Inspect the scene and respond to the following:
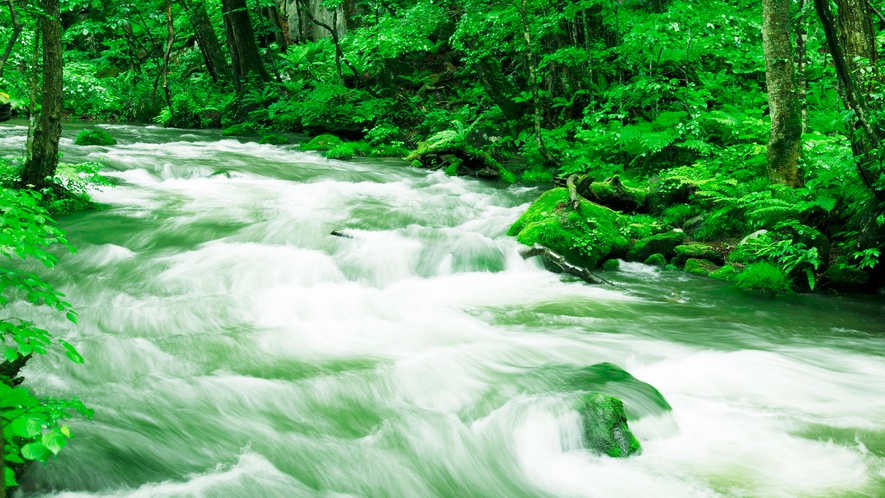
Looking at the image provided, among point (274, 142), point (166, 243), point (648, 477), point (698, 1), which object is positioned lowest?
point (648, 477)

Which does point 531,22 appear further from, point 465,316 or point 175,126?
point 175,126

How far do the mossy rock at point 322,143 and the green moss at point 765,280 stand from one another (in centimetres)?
1072

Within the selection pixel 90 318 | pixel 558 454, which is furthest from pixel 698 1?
pixel 90 318

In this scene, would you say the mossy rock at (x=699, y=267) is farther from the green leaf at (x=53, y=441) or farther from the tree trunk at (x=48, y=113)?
the tree trunk at (x=48, y=113)

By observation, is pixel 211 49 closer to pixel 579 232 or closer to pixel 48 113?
pixel 48 113

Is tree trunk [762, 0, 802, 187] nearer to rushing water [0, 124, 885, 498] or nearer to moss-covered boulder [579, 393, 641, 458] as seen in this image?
rushing water [0, 124, 885, 498]

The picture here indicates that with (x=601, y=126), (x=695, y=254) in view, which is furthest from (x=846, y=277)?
(x=601, y=126)

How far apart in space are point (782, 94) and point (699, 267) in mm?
2387

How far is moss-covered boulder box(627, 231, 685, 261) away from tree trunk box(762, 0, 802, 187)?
54.9 inches

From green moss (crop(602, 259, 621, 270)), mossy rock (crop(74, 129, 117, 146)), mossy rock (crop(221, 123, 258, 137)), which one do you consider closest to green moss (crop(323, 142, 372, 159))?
mossy rock (crop(221, 123, 258, 137))

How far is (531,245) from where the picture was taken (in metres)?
7.68

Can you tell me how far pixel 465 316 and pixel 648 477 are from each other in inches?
114

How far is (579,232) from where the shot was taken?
7.66 metres

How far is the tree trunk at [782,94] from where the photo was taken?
283 inches
